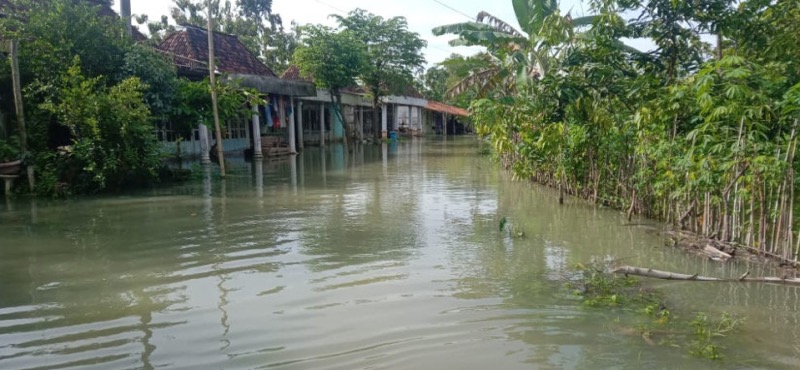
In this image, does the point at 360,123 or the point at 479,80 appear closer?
the point at 479,80

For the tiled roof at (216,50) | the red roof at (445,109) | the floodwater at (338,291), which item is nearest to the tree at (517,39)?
the floodwater at (338,291)

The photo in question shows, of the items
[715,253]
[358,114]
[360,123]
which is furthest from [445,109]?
[715,253]

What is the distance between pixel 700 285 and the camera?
5586mm

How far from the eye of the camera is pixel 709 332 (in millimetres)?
4285

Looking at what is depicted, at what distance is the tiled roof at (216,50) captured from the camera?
20141 mm

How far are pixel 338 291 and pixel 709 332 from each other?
3086 mm

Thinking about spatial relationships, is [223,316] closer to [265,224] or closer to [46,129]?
[265,224]

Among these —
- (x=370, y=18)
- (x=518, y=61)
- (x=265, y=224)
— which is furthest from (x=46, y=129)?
(x=370, y=18)

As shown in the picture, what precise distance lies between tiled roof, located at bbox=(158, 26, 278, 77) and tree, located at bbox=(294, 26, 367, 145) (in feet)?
6.04

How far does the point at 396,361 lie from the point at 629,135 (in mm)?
6145

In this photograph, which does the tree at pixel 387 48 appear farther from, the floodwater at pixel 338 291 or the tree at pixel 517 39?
the floodwater at pixel 338 291

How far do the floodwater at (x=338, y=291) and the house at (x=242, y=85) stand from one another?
9291 mm

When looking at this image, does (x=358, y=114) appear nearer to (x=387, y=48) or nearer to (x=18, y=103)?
(x=387, y=48)

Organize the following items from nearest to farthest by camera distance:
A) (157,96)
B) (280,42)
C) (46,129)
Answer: (46,129), (157,96), (280,42)
